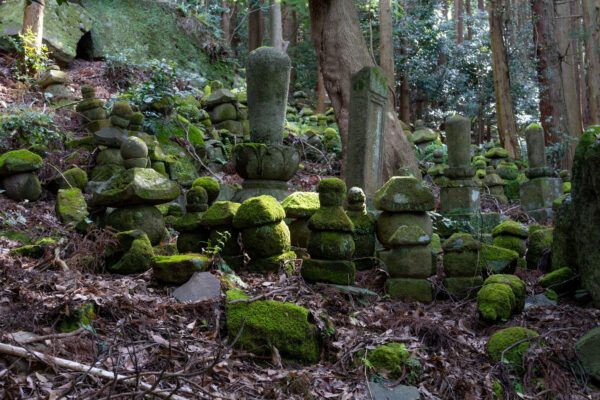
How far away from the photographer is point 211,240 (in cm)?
394

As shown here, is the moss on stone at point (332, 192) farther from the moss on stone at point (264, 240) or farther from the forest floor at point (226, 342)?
the forest floor at point (226, 342)

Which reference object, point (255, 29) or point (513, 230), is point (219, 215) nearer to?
point (513, 230)

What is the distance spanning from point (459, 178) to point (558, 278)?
3688 millimetres

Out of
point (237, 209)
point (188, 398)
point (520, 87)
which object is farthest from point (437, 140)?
point (188, 398)

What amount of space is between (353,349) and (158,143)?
6080 millimetres

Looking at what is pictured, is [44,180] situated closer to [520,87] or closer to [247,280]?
[247,280]

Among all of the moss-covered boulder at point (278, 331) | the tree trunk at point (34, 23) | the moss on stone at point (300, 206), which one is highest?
the tree trunk at point (34, 23)

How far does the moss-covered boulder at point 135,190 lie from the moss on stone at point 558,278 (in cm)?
351

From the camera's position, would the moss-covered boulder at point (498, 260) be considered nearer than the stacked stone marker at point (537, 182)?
Yes

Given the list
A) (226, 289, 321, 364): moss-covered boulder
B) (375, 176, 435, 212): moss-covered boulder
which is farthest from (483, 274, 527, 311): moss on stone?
(226, 289, 321, 364): moss-covered boulder

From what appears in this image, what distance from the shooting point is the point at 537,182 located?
30.1ft

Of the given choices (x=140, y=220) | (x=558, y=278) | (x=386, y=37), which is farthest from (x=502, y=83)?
(x=140, y=220)

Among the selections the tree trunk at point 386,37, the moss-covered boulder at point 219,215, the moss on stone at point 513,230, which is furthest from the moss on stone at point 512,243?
the tree trunk at point 386,37

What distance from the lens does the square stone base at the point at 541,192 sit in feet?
29.8
